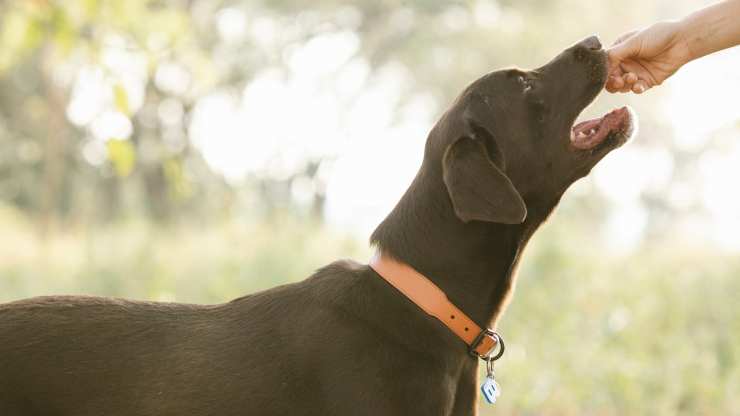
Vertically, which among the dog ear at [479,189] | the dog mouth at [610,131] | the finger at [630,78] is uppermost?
the finger at [630,78]

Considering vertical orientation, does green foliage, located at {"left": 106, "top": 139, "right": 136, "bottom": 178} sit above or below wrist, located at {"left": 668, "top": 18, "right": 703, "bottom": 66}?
below

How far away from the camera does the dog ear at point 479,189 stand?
379 cm

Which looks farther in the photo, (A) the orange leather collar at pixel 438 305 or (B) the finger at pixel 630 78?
(B) the finger at pixel 630 78

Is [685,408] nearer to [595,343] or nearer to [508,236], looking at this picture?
[595,343]

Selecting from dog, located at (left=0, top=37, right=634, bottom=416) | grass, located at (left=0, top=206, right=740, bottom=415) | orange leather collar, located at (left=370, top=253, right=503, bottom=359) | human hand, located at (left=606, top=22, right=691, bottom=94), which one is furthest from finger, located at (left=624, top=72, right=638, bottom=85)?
grass, located at (left=0, top=206, right=740, bottom=415)

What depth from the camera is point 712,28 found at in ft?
15.9

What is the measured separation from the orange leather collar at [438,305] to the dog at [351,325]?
31 millimetres

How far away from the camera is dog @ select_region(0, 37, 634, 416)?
3719 millimetres

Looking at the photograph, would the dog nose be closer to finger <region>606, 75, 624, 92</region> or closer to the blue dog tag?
finger <region>606, 75, 624, 92</region>

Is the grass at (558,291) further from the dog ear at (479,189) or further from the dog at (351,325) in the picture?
the dog ear at (479,189)

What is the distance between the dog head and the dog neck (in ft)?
0.54

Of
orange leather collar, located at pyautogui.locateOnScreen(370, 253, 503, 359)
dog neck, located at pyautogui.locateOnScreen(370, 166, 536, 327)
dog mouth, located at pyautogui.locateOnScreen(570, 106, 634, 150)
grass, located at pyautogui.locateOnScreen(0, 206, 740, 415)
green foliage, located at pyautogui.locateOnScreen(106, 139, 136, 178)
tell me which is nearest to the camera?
orange leather collar, located at pyautogui.locateOnScreen(370, 253, 503, 359)

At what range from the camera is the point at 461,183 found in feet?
12.7

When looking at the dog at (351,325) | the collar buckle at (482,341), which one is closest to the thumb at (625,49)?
the dog at (351,325)
